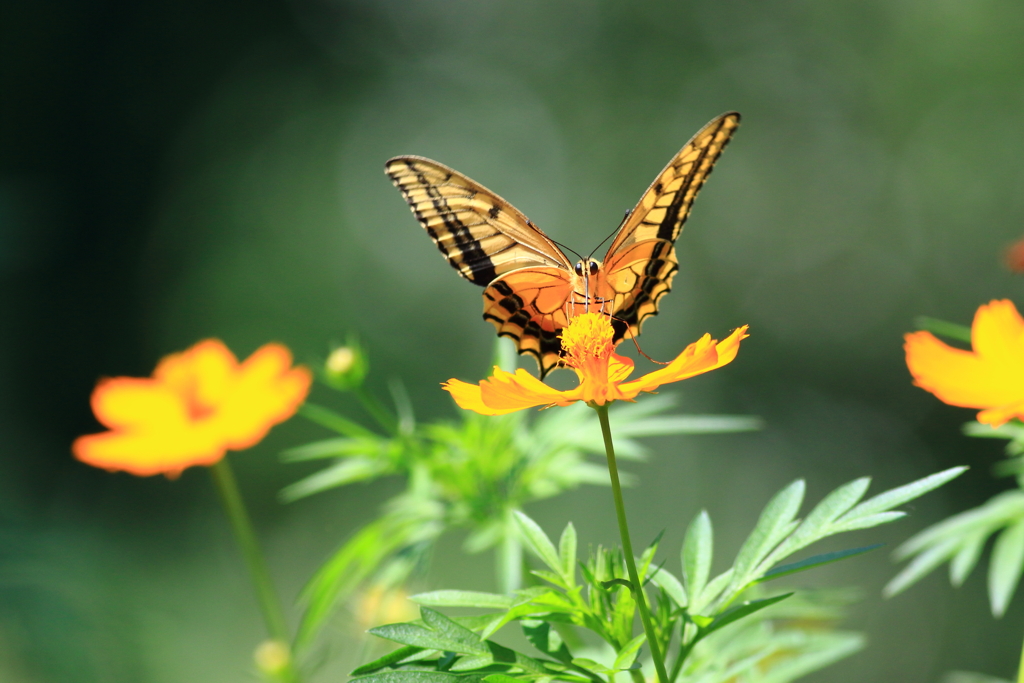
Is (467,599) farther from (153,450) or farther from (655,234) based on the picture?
(153,450)

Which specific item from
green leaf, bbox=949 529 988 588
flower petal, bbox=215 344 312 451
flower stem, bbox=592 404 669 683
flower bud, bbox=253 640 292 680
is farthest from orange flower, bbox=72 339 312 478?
green leaf, bbox=949 529 988 588

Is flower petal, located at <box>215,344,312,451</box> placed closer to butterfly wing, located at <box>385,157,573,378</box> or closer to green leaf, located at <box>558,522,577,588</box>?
butterfly wing, located at <box>385,157,573,378</box>

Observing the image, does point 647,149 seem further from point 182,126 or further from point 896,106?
point 182,126

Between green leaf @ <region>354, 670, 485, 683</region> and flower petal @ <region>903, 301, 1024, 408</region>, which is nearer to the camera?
green leaf @ <region>354, 670, 485, 683</region>

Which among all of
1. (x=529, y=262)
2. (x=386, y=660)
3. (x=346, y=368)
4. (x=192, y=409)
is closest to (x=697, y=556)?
(x=386, y=660)

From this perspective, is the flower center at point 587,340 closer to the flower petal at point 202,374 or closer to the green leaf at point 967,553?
the green leaf at point 967,553

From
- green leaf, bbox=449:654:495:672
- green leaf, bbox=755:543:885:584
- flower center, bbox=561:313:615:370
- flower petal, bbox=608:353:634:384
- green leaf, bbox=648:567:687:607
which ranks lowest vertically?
green leaf, bbox=449:654:495:672
